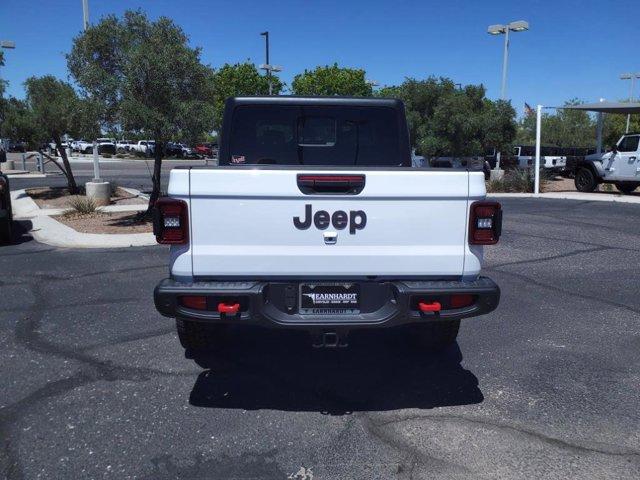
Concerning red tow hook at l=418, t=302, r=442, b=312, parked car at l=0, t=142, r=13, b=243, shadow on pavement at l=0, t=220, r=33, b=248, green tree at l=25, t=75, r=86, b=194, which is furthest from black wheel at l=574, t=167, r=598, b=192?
red tow hook at l=418, t=302, r=442, b=312

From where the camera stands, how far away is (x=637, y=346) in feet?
16.3

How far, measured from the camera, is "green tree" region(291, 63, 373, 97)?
4722 centimetres

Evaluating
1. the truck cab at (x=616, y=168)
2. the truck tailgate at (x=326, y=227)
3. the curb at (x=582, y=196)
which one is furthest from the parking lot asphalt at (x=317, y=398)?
the truck cab at (x=616, y=168)

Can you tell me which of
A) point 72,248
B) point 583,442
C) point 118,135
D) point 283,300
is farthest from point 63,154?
point 583,442

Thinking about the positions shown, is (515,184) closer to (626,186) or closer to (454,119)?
(626,186)

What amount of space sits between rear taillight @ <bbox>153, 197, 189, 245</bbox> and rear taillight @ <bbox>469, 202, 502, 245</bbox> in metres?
1.80

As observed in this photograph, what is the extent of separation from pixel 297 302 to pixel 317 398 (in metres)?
0.85

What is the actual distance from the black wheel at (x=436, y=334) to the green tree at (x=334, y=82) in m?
43.8

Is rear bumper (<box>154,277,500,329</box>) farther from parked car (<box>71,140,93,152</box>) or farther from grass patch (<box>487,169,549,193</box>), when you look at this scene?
parked car (<box>71,140,93,152</box>)

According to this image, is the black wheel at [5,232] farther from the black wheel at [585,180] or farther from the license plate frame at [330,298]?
the black wheel at [585,180]

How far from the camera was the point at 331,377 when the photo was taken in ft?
14.2

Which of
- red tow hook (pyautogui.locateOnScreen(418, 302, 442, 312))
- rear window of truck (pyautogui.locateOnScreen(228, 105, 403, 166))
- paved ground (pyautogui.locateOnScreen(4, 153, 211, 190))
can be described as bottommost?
red tow hook (pyautogui.locateOnScreen(418, 302, 442, 312))

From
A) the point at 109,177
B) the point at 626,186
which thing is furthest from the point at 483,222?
the point at 109,177

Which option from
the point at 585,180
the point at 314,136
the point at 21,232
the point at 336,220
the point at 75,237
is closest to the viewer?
the point at 336,220
